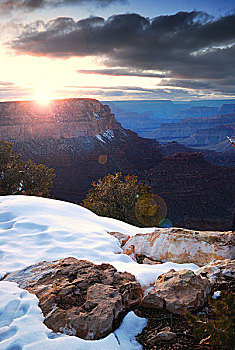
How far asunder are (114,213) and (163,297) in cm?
1490

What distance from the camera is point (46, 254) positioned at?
502 centimetres

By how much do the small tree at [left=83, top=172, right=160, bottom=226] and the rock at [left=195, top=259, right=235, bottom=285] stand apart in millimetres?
13373

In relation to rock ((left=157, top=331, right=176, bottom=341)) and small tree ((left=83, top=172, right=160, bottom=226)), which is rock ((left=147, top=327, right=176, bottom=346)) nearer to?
rock ((left=157, top=331, right=176, bottom=341))

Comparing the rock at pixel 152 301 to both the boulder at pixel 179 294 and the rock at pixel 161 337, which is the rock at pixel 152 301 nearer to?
the boulder at pixel 179 294

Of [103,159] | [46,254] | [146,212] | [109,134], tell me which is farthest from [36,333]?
[109,134]

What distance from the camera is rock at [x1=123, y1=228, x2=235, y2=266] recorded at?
5.47 metres

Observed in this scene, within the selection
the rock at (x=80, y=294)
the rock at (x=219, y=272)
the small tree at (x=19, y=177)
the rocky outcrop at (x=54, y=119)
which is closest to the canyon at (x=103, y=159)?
the rocky outcrop at (x=54, y=119)

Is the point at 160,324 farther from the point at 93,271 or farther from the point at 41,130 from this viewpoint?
the point at 41,130

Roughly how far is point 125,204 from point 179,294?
1507 cm

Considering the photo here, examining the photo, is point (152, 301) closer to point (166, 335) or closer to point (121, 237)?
point (166, 335)

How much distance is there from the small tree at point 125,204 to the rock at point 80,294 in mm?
13805

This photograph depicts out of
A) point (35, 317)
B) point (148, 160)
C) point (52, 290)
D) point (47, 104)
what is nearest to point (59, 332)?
point (35, 317)

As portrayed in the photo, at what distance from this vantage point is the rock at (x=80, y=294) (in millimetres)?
3012

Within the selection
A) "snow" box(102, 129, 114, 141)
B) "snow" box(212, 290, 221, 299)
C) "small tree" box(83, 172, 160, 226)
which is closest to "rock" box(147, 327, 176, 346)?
"snow" box(212, 290, 221, 299)
